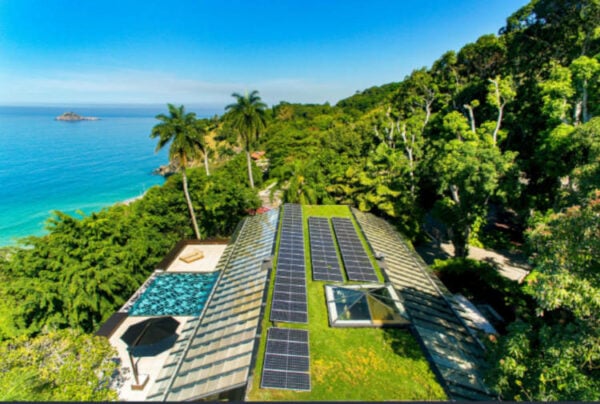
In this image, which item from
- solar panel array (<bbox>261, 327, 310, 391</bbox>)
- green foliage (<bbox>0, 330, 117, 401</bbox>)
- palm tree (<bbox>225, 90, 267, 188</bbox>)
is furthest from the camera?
palm tree (<bbox>225, 90, 267, 188</bbox>)

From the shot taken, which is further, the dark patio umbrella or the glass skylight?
Result: the dark patio umbrella

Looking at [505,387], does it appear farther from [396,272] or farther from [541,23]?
[541,23]

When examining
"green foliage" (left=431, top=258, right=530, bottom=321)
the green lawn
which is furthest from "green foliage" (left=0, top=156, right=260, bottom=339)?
"green foliage" (left=431, top=258, right=530, bottom=321)

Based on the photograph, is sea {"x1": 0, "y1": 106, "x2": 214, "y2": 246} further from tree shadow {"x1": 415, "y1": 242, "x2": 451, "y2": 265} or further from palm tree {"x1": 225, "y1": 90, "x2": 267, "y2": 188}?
tree shadow {"x1": 415, "y1": 242, "x2": 451, "y2": 265}

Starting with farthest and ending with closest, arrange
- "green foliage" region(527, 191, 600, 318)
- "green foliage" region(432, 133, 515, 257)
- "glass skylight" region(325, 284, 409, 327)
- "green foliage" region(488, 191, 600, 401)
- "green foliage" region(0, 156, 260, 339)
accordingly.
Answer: "green foliage" region(432, 133, 515, 257)
"green foliage" region(0, 156, 260, 339)
"glass skylight" region(325, 284, 409, 327)
"green foliage" region(527, 191, 600, 318)
"green foliage" region(488, 191, 600, 401)

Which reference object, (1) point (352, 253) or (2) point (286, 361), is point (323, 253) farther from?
(2) point (286, 361)

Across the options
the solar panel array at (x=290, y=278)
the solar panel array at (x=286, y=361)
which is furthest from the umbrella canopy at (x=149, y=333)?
the solar panel array at (x=286, y=361)

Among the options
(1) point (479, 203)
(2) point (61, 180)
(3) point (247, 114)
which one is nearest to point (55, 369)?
(1) point (479, 203)
